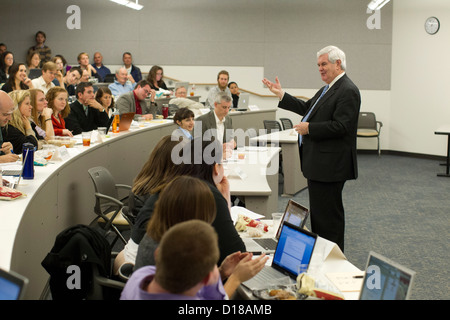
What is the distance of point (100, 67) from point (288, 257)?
9724 millimetres

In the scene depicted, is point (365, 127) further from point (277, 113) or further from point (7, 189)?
point (7, 189)

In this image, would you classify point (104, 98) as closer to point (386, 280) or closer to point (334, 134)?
point (334, 134)

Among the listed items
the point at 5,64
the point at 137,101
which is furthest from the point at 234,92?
the point at 5,64

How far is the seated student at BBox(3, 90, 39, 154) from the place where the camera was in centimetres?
449

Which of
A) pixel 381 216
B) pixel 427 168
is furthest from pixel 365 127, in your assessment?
pixel 381 216

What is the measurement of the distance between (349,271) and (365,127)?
8.63 meters

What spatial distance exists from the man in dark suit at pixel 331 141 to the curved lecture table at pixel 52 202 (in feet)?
2.68

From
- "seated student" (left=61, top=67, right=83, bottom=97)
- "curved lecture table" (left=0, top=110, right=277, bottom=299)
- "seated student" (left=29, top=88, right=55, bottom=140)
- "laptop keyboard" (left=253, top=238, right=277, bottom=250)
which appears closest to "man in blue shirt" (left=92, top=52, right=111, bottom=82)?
"seated student" (left=61, top=67, right=83, bottom=97)

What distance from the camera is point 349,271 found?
2658 millimetres

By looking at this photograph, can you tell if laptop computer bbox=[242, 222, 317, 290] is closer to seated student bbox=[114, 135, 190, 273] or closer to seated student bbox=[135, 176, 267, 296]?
seated student bbox=[135, 176, 267, 296]

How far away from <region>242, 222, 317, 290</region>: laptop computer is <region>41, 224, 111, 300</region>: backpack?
2.34 ft

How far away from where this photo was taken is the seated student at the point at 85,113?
630 centimetres

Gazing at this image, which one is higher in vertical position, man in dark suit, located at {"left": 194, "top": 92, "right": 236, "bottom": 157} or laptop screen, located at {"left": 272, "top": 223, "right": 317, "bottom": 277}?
man in dark suit, located at {"left": 194, "top": 92, "right": 236, "bottom": 157}

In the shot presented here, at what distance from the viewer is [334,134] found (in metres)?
3.94
